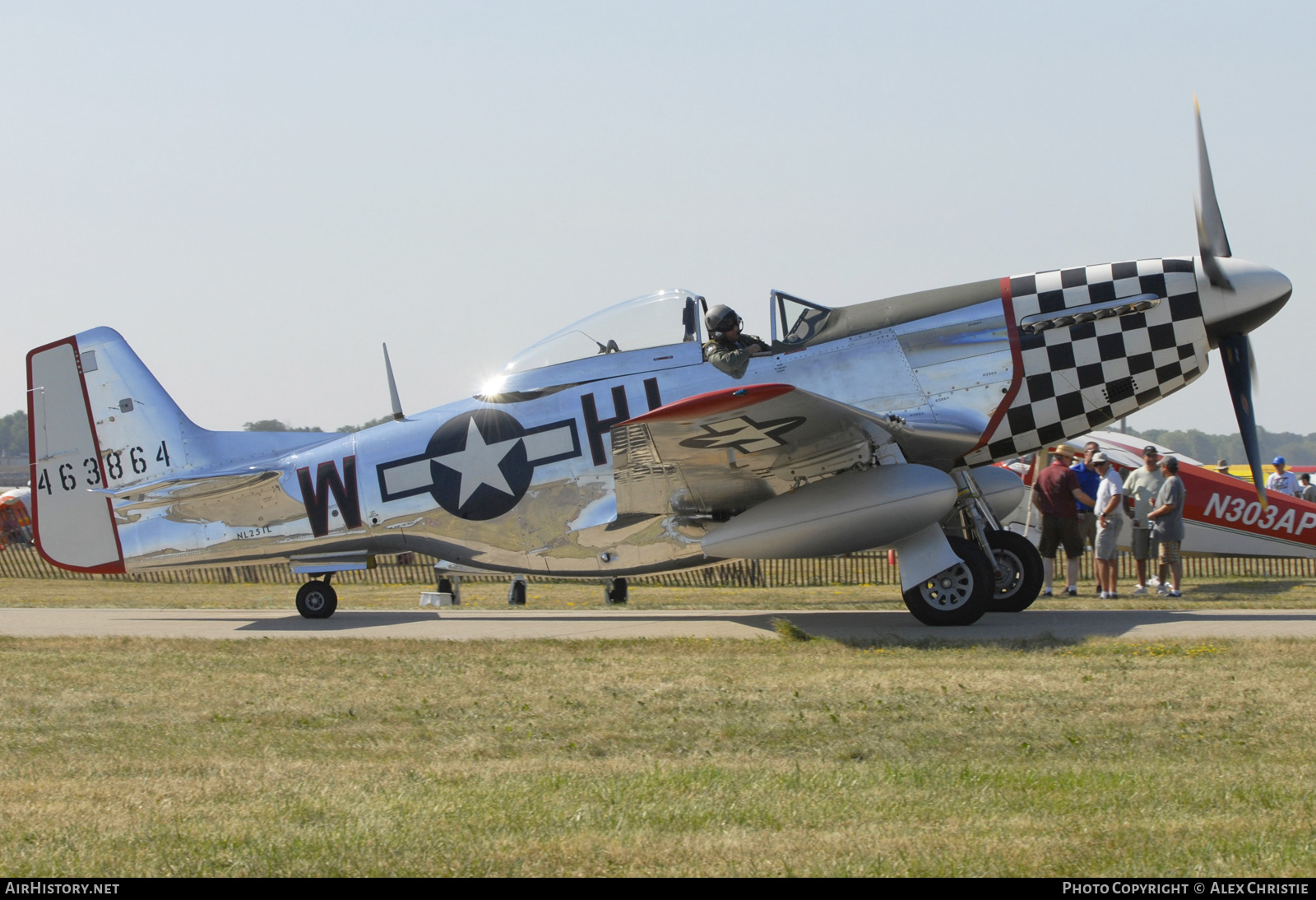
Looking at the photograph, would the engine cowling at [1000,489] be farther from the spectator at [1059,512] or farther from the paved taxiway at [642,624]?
the spectator at [1059,512]

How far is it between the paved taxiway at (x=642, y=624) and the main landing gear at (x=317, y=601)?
15 centimetres

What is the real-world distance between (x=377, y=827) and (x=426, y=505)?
7.71m

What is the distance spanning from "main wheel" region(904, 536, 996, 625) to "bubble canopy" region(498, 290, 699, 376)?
9.83 ft

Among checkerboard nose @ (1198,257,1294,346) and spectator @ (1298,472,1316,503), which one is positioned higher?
checkerboard nose @ (1198,257,1294,346)

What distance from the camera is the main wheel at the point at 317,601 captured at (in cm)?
1222

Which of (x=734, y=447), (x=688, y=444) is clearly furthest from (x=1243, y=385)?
(x=688, y=444)

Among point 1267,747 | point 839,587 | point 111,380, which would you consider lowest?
point 839,587

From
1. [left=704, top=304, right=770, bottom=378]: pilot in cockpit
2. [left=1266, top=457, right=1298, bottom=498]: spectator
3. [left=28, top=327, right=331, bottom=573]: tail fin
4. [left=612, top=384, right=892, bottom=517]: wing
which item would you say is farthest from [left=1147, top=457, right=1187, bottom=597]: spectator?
[left=28, top=327, right=331, bottom=573]: tail fin

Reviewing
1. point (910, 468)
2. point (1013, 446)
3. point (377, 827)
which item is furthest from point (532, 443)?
point (377, 827)

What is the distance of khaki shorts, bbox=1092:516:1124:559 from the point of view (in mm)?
13641

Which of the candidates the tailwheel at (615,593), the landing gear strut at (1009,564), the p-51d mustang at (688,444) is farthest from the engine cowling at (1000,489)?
the tailwheel at (615,593)

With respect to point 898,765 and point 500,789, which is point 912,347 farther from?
point 500,789

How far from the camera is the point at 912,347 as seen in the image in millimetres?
10070

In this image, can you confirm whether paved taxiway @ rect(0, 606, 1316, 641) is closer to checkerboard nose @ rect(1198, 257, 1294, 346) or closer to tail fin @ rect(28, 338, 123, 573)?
tail fin @ rect(28, 338, 123, 573)
